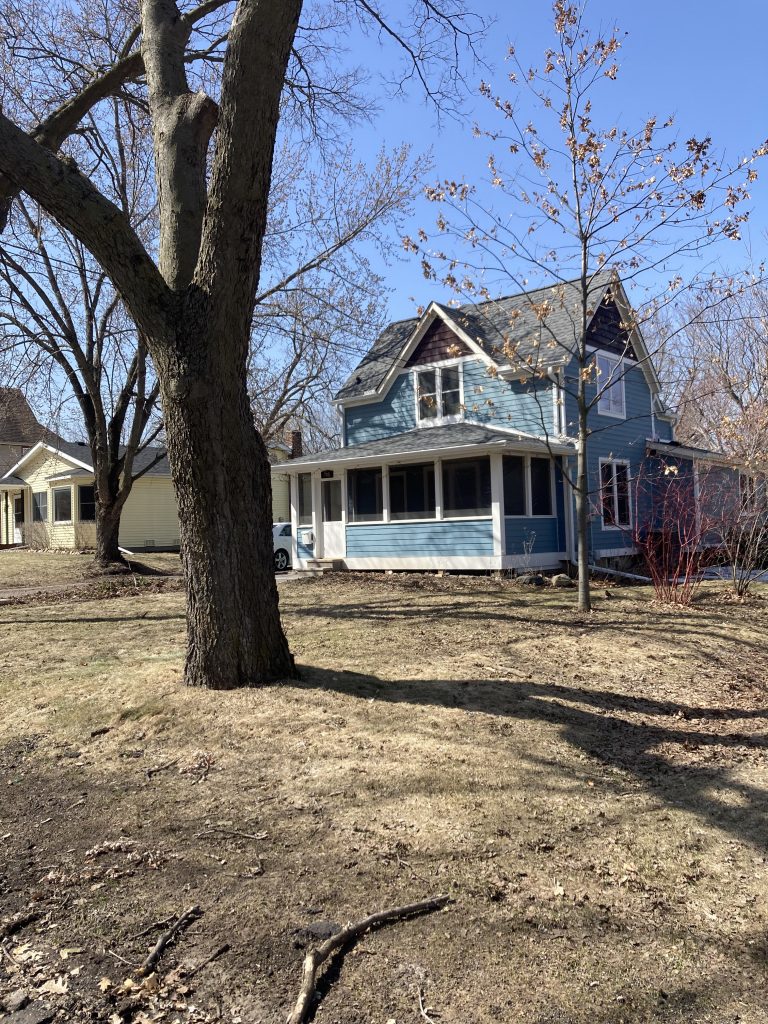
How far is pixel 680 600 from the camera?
11.0 metres

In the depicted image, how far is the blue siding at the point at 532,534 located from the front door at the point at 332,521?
15.2ft

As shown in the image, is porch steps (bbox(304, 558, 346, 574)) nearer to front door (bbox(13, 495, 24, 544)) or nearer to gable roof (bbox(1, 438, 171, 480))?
gable roof (bbox(1, 438, 171, 480))

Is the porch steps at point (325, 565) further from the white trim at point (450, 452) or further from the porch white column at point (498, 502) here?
the porch white column at point (498, 502)

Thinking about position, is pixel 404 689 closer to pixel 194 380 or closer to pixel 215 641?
pixel 215 641

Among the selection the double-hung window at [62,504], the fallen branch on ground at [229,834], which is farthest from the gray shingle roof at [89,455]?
the fallen branch on ground at [229,834]

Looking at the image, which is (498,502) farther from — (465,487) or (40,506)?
(40,506)

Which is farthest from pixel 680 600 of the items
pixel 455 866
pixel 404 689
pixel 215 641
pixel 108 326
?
pixel 108 326

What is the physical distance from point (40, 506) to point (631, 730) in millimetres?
31355

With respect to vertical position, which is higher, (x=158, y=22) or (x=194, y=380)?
(x=158, y=22)

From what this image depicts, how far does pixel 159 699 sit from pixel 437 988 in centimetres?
366

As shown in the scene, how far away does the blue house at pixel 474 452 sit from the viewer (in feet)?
51.9

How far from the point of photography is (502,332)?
52.1 ft

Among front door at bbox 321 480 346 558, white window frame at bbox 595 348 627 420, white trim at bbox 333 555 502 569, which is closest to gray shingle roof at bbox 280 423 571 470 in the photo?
front door at bbox 321 480 346 558

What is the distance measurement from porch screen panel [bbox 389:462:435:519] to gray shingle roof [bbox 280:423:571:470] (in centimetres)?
64
